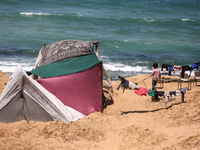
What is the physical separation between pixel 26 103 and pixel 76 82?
72.1 inches

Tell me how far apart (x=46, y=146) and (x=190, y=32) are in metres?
28.8

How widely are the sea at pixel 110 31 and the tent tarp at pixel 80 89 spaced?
7.34m

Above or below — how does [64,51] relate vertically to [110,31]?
above

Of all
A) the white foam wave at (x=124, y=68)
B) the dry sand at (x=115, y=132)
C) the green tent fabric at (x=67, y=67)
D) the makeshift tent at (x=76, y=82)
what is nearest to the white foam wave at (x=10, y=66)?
the white foam wave at (x=124, y=68)

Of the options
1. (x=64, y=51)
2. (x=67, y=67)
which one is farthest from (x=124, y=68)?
(x=67, y=67)

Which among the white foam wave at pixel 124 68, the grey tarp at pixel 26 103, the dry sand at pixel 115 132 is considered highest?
the grey tarp at pixel 26 103

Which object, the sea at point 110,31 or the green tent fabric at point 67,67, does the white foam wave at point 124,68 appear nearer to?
the sea at point 110,31

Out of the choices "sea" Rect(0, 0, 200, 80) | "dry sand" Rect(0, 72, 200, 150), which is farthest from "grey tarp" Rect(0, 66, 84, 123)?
"sea" Rect(0, 0, 200, 80)

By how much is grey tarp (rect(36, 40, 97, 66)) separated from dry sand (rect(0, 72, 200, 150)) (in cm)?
252

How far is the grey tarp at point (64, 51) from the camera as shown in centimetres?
1107

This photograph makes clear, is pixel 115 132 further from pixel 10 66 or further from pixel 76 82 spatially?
pixel 10 66

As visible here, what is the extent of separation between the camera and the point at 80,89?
9828 millimetres

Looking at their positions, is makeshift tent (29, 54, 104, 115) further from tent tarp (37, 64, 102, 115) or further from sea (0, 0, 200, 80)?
sea (0, 0, 200, 80)

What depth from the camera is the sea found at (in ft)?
70.7
